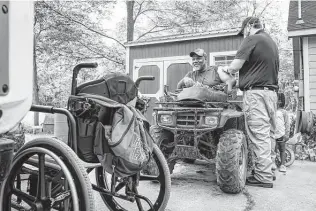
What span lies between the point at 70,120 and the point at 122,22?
18.2 meters

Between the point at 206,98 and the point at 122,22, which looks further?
the point at 122,22

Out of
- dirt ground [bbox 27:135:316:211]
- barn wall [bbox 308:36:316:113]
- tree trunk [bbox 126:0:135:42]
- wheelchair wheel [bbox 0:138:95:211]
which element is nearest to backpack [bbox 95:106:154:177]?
wheelchair wheel [bbox 0:138:95:211]

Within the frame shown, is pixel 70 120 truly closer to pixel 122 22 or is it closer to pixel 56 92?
pixel 122 22

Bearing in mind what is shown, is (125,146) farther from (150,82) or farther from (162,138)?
(150,82)

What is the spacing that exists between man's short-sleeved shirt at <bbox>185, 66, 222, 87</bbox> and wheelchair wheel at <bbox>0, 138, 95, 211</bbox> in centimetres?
307

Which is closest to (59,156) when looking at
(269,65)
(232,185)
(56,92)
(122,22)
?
(232,185)

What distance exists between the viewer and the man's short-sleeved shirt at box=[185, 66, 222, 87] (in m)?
4.66

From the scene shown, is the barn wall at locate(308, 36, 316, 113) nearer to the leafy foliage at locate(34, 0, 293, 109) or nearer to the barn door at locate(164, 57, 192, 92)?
the barn door at locate(164, 57, 192, 92)

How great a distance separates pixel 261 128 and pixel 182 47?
5.82m

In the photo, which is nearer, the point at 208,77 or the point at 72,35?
the point at 208,77

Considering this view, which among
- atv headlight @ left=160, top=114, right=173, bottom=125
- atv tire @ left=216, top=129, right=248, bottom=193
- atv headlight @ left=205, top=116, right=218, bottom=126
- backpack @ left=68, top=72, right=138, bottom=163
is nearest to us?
backpack @ left=68, top=72, right=138, bottom=163

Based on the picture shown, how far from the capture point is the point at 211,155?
4113 millimetres

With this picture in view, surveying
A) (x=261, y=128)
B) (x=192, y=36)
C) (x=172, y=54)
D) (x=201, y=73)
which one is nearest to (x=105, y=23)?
(x=172, y=54)

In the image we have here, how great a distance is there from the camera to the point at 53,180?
6.05 ft
